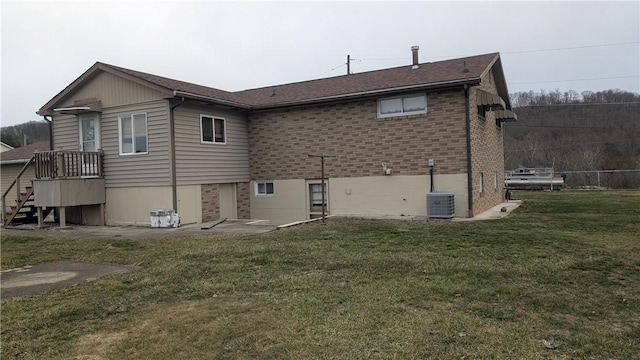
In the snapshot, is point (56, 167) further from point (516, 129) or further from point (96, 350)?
point (516, 129)

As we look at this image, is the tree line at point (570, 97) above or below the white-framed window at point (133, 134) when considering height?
above

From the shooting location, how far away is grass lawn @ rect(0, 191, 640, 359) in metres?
3.73

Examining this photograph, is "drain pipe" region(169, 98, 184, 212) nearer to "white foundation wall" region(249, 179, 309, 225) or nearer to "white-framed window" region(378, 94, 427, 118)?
"white foundation wall" region(249, 179, 309, 225)

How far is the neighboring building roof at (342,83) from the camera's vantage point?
44.4 ft

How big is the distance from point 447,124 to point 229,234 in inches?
292

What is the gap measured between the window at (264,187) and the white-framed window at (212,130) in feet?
7.41

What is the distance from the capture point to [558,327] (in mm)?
4086

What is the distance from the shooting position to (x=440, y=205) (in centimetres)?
1297

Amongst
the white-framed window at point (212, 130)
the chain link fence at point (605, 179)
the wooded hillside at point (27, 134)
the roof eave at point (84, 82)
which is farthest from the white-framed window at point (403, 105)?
the wooded hillside at point (27, 134)

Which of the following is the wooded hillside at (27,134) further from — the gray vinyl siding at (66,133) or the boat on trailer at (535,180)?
the boat on trailer at (535,180)

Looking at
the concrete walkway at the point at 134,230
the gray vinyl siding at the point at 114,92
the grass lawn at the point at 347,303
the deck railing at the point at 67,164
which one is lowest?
the grass lawn at the point at 347,303

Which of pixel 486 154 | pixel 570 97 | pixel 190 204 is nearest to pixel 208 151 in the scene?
pixel 190 204

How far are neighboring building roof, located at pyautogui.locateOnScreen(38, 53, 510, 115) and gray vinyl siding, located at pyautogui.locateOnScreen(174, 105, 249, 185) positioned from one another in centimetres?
66

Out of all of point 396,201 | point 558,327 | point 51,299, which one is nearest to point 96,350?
point 51,299
